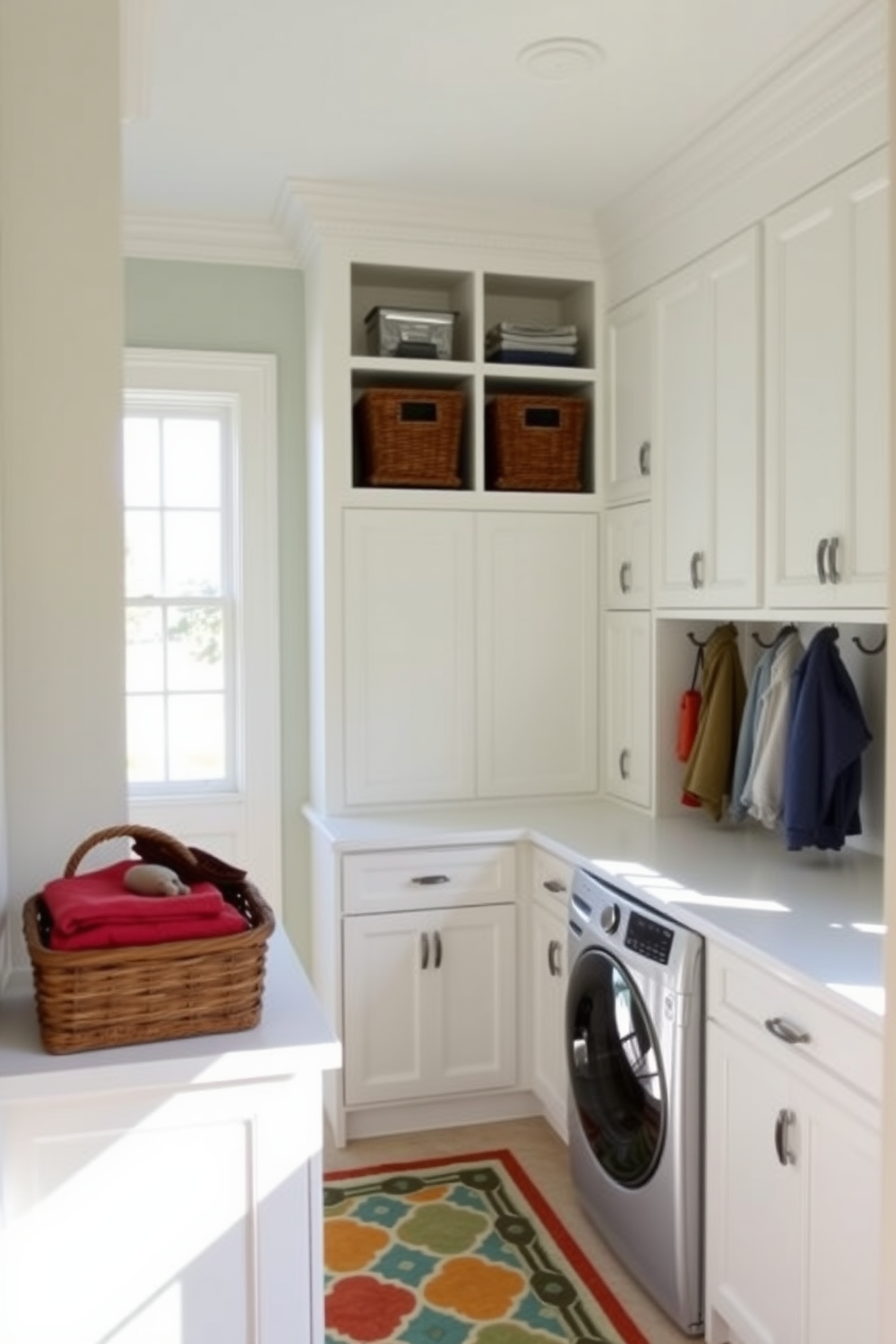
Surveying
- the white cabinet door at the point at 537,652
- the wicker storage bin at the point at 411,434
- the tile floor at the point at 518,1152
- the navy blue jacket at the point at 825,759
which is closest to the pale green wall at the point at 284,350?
the wicker storage bin at the point at 411,434

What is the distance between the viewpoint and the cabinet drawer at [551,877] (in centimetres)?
298

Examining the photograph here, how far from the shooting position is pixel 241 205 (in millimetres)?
3402

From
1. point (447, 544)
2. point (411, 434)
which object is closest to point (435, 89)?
point (411, 434)

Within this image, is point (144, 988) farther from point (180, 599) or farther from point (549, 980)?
point (180, 599)

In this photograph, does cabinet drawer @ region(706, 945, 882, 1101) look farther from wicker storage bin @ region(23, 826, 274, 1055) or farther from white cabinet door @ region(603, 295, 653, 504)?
white cabinet door @ region(603, 295, 653, 504)

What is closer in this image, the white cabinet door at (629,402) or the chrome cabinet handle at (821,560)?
the chrome cabinet handle at (821,560)

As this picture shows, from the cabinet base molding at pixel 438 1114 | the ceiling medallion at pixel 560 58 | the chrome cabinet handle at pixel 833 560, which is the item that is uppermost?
the ceiling medallion at pixel 560 58

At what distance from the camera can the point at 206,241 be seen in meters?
3.54

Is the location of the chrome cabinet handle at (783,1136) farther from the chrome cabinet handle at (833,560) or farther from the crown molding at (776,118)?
the crown molding at (776,118)

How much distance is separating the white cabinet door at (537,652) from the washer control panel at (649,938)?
1.14 meters

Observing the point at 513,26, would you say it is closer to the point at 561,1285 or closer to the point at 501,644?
the point at 501,644

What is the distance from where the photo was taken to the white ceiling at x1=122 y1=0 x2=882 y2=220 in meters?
2.30

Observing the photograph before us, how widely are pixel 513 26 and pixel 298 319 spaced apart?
1.48m

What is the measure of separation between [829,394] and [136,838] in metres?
1.72
